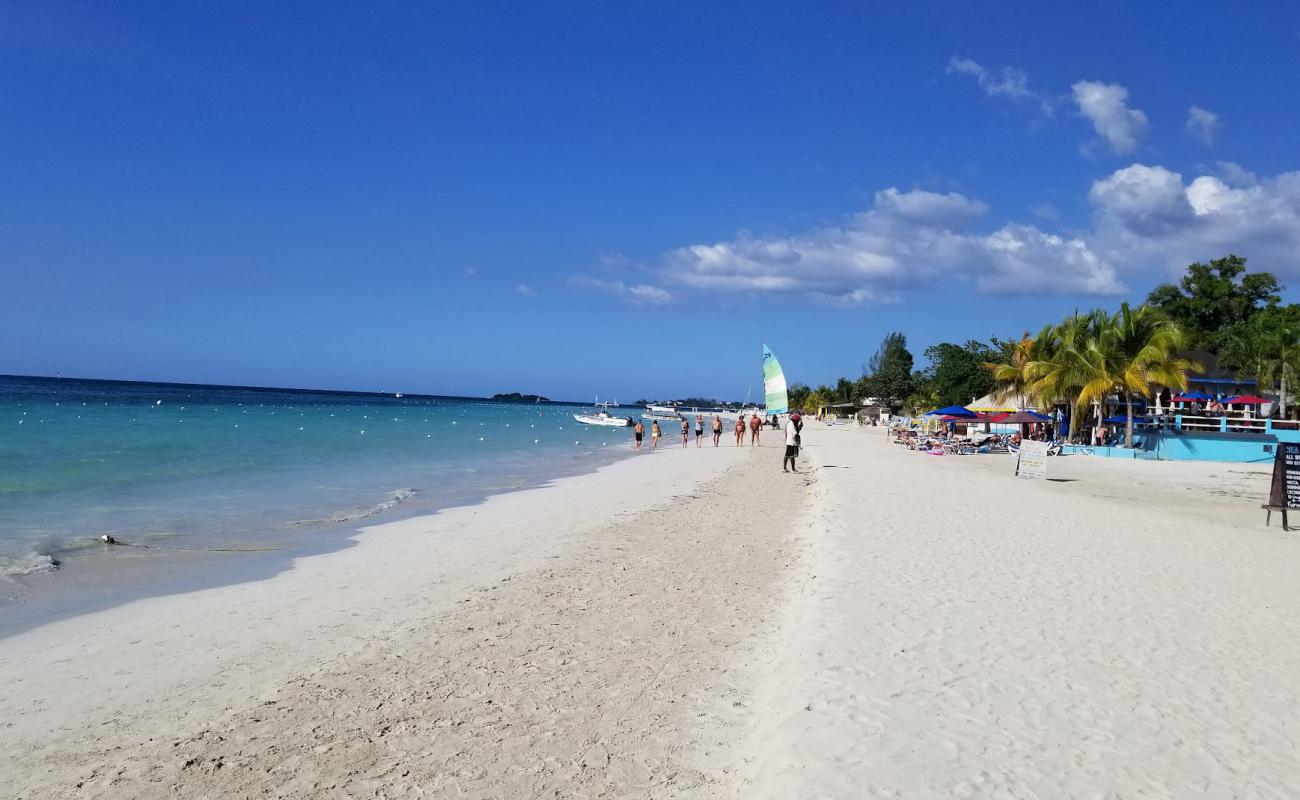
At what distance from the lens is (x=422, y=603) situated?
7.50 metres

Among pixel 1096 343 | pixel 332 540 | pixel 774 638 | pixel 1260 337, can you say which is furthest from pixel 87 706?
pixel 1260 337

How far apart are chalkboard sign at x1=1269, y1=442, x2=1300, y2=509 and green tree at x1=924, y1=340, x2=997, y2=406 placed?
5174 cm

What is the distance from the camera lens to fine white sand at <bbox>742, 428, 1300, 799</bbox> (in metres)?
3.83

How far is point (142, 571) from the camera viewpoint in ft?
29.3

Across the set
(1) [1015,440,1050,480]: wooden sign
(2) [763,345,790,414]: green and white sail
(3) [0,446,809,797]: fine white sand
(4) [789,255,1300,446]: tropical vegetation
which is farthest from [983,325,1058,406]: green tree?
(3) [0,446,809,797]: fine white sand

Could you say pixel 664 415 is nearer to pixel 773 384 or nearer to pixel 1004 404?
pixel 773 384

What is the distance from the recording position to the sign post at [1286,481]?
11.7 m

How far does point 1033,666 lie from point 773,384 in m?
46.9

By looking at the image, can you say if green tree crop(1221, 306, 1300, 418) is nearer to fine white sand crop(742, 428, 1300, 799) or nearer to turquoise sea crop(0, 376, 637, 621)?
turquoise sea crop(0, 376, 637, 621)

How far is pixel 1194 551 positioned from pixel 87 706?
11.4 m

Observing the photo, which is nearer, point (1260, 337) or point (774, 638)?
point (774, 638)

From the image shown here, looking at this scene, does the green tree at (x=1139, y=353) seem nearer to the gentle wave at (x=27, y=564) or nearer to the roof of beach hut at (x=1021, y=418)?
the roof of beach hut at (x=1021, y=418)

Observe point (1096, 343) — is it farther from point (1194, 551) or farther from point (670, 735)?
point (670, 735)

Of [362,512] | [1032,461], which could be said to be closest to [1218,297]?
[1032,461]
